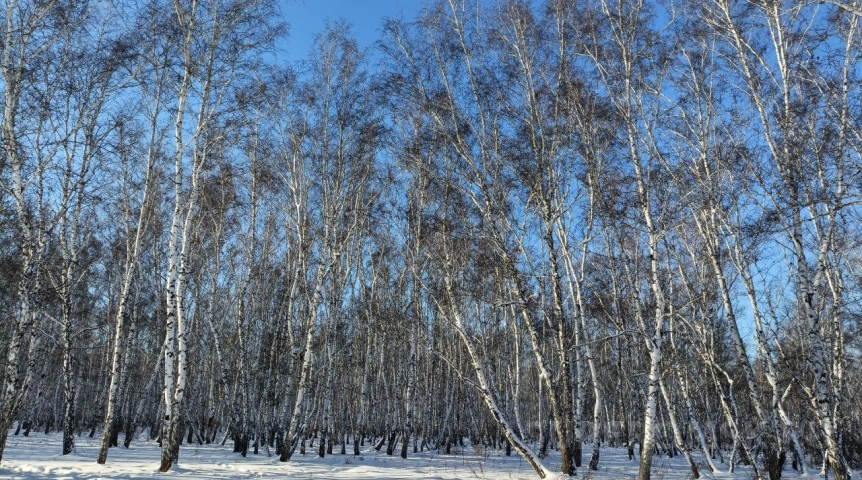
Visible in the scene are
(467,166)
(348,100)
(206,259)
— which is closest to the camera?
(467,166)

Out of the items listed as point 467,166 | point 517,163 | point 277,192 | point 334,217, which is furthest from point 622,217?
point 277,192

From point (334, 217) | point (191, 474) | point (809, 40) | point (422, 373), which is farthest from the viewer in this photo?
point (422, 373)

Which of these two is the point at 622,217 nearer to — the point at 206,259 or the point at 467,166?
the point at 467,166

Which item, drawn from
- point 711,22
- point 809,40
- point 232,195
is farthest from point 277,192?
point 809,40

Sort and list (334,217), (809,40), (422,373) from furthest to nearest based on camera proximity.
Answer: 1. (422,373)
2. (334,217)
3. (809,40)

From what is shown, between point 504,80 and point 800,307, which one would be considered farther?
point 800,307

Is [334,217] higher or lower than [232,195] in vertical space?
lower

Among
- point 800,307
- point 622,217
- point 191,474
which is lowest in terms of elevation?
point 191,474

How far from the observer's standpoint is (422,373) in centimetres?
2022

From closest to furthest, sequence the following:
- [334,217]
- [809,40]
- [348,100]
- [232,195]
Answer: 1. [809,40]
2. [334,217]
3. [348,100]
4. [232,195]

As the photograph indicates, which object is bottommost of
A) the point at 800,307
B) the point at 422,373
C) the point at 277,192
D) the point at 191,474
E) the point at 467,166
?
the point at 191,474

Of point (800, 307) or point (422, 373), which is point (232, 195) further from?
point (800, 307)

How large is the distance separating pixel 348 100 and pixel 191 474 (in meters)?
9.50

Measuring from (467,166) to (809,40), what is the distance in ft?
22.9
